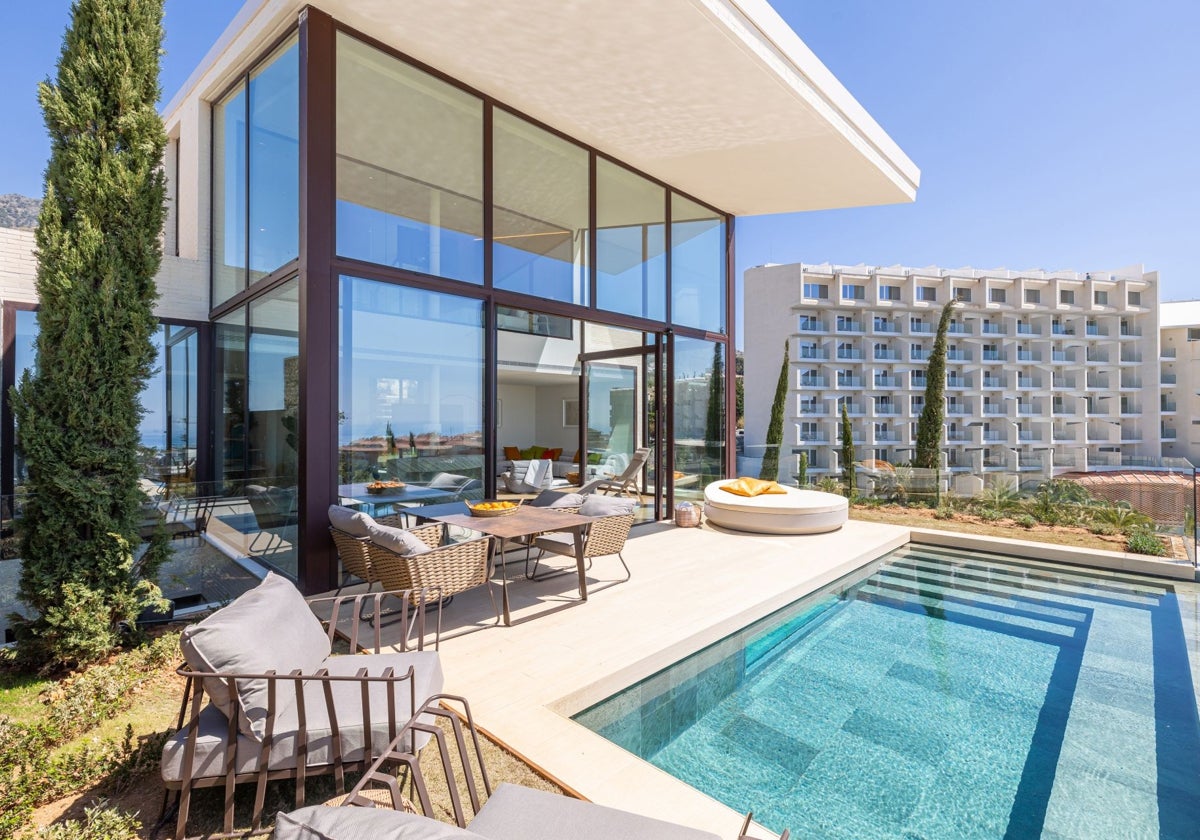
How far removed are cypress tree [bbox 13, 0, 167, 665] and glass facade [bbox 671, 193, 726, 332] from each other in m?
6.52

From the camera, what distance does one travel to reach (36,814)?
2.17 metres

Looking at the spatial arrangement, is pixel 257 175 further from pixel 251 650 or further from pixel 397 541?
pixel 251 650

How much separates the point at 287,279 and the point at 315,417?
136 cm

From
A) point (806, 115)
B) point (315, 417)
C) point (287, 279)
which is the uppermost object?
point (806, 115)

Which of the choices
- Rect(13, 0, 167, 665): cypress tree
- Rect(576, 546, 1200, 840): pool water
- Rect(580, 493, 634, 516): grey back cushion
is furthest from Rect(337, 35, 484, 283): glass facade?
Rect(576, 546, 1200, 840): pool water

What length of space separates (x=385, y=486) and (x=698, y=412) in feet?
16.9

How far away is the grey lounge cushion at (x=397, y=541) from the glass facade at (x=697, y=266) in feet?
19.3

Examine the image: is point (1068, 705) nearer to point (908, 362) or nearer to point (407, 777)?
point (407, 777)

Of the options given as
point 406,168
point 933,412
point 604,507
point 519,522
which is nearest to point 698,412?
point 604,507

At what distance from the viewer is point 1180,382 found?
43.1 metres

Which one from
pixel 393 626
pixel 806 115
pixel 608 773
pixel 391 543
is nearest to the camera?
pixel 608 773

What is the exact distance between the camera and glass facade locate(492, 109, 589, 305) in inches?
253

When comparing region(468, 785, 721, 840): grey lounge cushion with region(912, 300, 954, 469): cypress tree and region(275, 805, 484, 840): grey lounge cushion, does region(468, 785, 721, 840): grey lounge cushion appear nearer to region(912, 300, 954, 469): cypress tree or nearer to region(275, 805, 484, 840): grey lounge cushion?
region(275, 805, 484, 840): grey lounge cushion

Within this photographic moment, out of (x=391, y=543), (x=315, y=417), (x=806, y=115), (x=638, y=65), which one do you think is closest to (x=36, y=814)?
(x=391, y=543)
